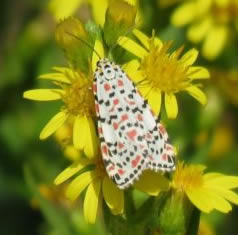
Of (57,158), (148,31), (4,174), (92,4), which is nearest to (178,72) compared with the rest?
(148,31)

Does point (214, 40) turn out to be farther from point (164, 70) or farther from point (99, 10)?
point (164, 70)

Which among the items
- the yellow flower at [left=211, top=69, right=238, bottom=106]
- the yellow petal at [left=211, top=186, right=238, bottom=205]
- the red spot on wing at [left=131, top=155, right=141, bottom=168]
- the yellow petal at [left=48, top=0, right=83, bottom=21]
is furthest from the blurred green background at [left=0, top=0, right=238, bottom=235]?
the red spot on wing at [left=131, top=155, right=141, bottom=168]

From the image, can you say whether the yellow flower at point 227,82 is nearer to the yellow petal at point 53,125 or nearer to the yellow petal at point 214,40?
the yellow petal at point 214,40

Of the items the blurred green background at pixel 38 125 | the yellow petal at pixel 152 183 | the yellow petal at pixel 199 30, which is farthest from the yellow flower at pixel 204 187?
the yellow petal at pixel 199 30

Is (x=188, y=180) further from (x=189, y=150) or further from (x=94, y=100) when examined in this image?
(x=189, y=150)

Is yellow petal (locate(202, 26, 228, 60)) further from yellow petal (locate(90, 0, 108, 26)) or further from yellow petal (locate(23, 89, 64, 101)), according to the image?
yellow petal (locate(23, 89, 64, 101))

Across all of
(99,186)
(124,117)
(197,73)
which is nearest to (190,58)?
(197,73)
